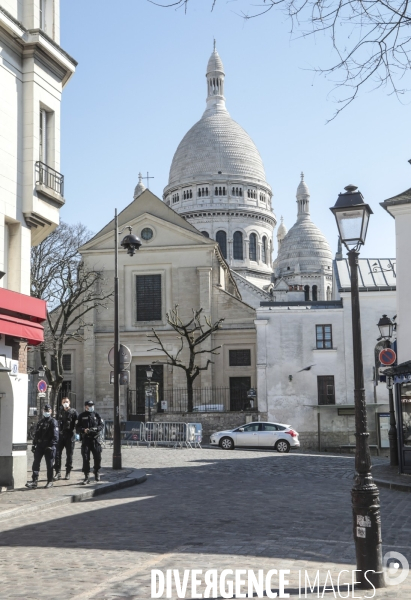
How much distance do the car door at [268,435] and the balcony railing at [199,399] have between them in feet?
52.1

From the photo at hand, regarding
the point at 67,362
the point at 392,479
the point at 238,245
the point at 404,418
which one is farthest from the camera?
the point at 238,245

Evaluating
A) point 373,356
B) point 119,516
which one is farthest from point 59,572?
point 373,356

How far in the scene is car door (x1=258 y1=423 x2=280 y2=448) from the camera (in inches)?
1324

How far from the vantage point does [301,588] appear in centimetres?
738

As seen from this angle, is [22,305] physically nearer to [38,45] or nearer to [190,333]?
[38,45]

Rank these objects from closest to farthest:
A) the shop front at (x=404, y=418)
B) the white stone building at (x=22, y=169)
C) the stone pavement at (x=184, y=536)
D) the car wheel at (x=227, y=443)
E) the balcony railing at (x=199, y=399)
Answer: the stone pavement at (x=184, y=536), the white stone building at (x=22, y=169), the shop front at (x=404, y=418), the car wheel at (x=227, y=443), the balcony railing at (x=199, y=399)

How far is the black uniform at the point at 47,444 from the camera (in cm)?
1648

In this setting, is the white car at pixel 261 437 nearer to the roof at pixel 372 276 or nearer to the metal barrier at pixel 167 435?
the metal barrier at pixel 167 435

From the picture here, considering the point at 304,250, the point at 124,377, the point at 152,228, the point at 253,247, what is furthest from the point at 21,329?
the point at 304,250

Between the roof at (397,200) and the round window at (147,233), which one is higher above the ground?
the round window at (147,233)

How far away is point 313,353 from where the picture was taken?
149 ft

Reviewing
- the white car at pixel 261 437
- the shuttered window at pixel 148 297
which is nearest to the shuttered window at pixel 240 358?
the shuttered window at pixel 148 297

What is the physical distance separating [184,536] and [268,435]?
2380 centimetres

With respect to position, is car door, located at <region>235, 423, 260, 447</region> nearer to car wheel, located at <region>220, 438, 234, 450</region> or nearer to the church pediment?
car wheel, located at <region>220, 438, 234, 450</region>
